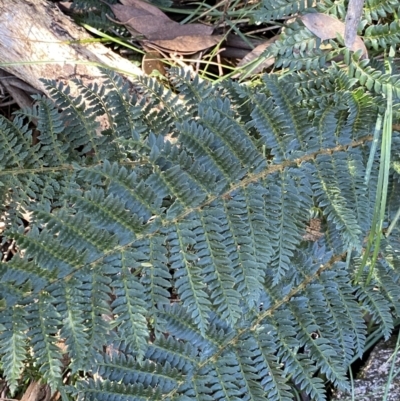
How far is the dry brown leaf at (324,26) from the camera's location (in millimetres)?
1637

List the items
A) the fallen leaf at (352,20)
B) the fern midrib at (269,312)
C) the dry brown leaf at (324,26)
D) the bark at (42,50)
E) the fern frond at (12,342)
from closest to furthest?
the fern frond at (12,342)
the fern midrib at (269,312)
the fallen leaf at (352,20)
the dry brown leaf at (324,26)
the bark at (42,50)

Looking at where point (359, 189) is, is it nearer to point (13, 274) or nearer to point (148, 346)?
point (148, 346)

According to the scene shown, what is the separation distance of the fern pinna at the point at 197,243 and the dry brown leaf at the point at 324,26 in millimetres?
176

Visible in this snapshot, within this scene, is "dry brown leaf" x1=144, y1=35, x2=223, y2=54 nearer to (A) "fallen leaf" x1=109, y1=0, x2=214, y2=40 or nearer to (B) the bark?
(A) "fallen leaf" x1=109, y1=0, x2=214, y2=40

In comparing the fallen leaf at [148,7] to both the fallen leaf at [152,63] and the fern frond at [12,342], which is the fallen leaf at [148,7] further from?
the fern frond at [12,342]

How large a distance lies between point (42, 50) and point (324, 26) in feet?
3.19

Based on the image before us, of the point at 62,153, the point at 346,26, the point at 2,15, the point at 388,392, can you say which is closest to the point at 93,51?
the point at 2,15

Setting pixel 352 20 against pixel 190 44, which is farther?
pixel 190 44

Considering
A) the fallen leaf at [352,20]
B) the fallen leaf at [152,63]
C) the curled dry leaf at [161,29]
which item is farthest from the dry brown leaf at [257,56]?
the fallen leaf at [352,20]

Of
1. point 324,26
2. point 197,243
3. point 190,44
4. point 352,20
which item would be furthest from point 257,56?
point 197,243

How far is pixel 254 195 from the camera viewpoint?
1343 millimetres

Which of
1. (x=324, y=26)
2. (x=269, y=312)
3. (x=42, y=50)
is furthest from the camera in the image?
(x=42, y=50)

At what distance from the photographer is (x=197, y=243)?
50.1 inches

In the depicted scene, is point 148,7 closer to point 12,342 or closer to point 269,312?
point 269,312
